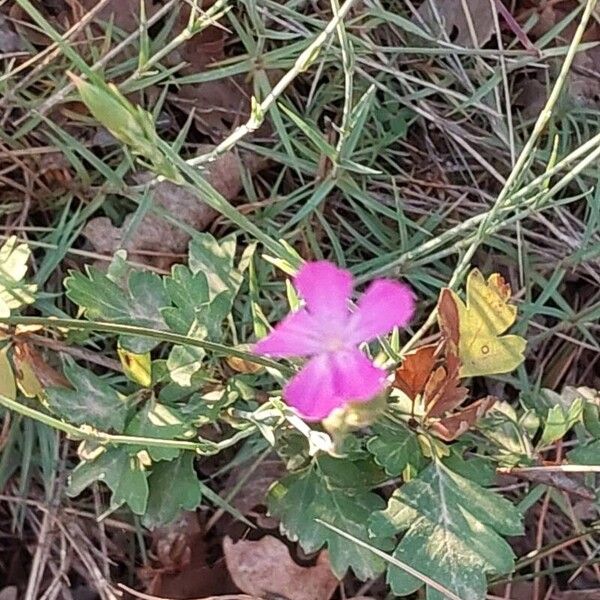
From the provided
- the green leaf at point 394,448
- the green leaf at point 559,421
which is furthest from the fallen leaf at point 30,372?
the green leaf at point 559,421

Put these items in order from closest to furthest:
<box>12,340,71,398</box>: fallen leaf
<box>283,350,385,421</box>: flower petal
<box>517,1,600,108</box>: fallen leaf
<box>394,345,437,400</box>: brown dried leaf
→ <box>283,350,385,421</box>: flower petal
<box>394,345,437,400</box>: brown dried leaf
<box>12,340,71,398</box>: fallen leaf
<box>517,1,600,108</box>: fallen leaf

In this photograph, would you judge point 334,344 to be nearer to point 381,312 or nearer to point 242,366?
point 381,312

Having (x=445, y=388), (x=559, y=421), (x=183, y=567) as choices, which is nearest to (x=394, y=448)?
(x=445, y=388)

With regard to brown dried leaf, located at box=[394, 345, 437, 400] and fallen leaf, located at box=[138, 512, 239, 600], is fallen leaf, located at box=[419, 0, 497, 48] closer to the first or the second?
brown dried leaf, located at box=[394, 345, 437, 400]

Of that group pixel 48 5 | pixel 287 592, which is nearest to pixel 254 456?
pixel 287 592

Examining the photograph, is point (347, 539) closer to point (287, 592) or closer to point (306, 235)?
point (287, 592)

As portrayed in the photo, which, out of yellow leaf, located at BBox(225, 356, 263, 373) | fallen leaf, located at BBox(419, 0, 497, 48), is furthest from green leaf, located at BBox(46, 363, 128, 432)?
fallen leaf, located at BBox(419, 0, 497, 48)

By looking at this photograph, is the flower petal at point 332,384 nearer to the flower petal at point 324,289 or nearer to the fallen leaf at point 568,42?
the flower petal at point 324,289
